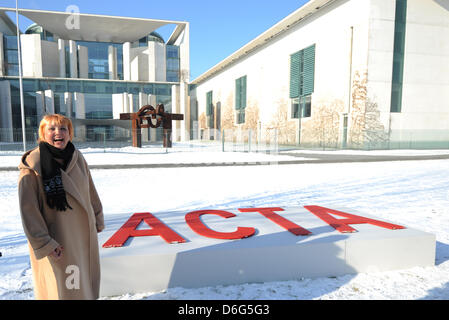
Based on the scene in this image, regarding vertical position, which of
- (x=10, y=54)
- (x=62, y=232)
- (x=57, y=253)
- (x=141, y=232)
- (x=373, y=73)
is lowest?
(x=141, y=232)

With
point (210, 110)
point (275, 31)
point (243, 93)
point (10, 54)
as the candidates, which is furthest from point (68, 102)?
point (275, 31)

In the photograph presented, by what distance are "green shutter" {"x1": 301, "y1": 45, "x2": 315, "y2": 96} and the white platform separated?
26.7 meters

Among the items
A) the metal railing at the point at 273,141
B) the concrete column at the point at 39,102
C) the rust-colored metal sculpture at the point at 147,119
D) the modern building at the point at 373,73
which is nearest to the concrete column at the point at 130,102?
the concrete column at the point at 39,102

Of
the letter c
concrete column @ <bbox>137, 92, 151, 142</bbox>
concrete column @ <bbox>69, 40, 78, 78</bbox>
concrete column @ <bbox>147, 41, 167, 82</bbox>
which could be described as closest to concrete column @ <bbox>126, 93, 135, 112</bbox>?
concrete column @ <bbox>137, 92, 151, 142</bbox>

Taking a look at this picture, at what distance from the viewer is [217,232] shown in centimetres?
350

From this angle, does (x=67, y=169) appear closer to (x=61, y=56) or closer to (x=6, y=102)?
(x=6, y=102)

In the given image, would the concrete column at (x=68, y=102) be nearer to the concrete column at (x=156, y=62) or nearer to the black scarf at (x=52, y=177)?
the concrete column at (x=156, y=62)

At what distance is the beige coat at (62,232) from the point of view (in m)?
1.86

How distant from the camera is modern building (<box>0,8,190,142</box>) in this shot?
40969 millimetres

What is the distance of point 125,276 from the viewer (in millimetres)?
2924

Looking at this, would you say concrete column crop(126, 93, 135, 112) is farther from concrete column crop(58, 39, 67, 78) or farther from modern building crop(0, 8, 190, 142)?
concrete column crop(58, 39, 67, 78)

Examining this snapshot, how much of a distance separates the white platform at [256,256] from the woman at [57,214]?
73cm

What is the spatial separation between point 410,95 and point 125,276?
27.6 meters

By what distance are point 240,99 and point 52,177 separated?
138 feet
